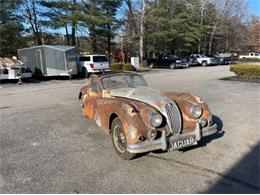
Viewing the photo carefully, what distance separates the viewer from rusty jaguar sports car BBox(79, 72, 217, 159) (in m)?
4.27

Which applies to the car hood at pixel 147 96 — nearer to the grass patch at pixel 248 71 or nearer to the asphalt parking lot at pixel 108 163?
the asphalt parking lot at pixel 108 163

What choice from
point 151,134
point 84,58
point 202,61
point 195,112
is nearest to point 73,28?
point 84,58

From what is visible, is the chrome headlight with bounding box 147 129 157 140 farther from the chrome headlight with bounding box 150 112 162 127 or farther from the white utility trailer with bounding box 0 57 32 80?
the white utility trailer with bounding box 0 57 32 80

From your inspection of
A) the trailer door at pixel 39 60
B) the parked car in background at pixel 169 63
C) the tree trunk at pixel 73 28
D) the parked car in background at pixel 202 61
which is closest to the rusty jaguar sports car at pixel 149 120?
the trailer door at pixel 39 60

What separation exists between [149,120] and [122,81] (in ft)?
6.62

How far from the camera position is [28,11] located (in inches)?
1048

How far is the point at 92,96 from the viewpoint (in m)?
6.29

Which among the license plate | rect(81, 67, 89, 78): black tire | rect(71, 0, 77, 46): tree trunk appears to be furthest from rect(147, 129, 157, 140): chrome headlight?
rect(71, 0, 77, 46): tree trunk

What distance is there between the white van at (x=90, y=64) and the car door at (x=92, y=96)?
13855 mm

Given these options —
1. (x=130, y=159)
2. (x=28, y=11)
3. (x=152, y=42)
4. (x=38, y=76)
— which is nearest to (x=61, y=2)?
(x=28, y=11)

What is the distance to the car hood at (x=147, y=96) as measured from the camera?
15.3 ft

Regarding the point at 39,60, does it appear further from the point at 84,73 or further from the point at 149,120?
the point at 149,120

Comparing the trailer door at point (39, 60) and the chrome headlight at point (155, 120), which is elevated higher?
the trailer door at point (39, 60)

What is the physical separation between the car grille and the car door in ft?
6.13
